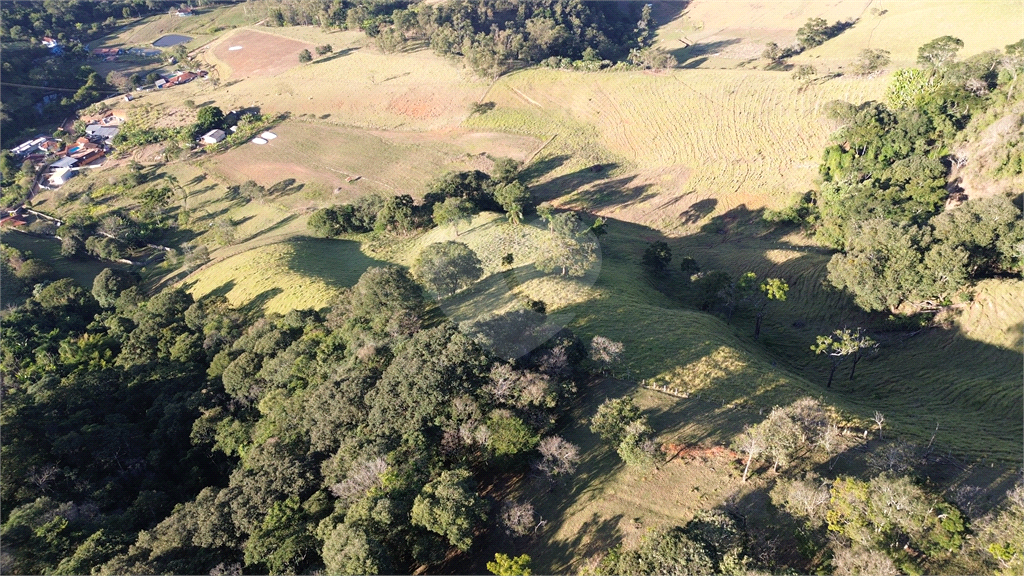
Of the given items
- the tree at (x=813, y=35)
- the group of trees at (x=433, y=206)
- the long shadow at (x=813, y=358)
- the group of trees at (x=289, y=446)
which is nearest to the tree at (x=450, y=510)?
the group of trees at (x=289, y=446)

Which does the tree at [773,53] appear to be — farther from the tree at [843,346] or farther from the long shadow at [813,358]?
the tree at [843,346]

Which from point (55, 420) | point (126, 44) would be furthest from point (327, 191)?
point (126, 44)

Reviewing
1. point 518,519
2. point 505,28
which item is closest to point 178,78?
point 505,28

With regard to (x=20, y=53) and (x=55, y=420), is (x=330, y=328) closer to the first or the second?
(x=55, y=420)

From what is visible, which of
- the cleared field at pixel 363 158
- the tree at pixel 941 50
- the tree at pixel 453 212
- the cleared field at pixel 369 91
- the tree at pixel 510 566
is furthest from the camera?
the cleared field at pixel 369 91

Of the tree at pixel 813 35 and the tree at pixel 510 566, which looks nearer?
the tree at pixel 510 566

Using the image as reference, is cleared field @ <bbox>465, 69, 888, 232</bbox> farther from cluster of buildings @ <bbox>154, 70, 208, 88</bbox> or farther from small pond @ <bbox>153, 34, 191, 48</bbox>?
small pond @ <bbox>153, 34, 191, 48</bbox>

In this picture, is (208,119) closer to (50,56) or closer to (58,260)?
(58,260)
